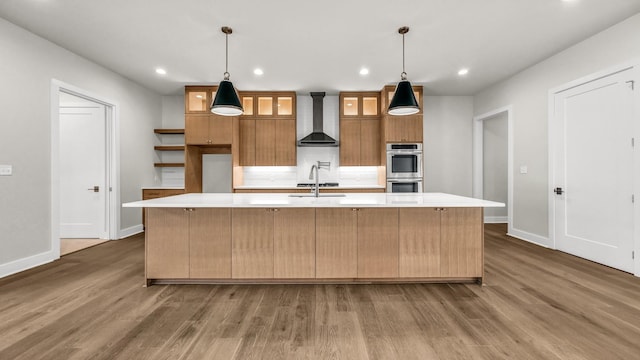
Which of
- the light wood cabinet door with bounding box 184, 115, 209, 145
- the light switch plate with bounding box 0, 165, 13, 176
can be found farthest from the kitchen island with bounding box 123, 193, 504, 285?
the light wood cabinet door with bounding box 184, 115, 209, 145

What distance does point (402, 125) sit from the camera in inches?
207

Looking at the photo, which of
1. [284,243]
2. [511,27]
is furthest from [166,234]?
[511,27]

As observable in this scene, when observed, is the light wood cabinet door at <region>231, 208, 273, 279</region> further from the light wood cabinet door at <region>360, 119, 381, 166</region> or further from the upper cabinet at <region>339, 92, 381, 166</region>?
the light wood cabinet door at <region>360, 119, 381, 166</region>

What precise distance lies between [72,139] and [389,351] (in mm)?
5495

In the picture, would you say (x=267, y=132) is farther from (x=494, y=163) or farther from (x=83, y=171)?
(x=494, y=163)

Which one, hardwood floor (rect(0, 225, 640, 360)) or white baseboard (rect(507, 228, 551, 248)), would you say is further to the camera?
white baseboard (rect(507, 228, 551, 248))

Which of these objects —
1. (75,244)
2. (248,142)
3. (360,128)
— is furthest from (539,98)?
(75,244)

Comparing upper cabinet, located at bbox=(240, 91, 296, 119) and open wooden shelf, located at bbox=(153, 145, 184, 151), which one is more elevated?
upper cabinet, located at bbox=(240, 91, 296, 119)

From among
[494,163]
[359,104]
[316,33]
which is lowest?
[494,163]

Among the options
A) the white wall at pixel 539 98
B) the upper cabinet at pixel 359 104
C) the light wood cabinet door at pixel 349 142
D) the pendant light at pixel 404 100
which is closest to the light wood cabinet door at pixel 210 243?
the pendant light at pixel 404 100

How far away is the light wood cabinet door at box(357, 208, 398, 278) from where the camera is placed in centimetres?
272

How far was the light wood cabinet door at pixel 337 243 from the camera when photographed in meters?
2.73

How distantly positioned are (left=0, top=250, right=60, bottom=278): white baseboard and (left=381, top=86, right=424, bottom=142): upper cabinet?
5.04 metres

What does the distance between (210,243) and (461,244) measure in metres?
2.34
